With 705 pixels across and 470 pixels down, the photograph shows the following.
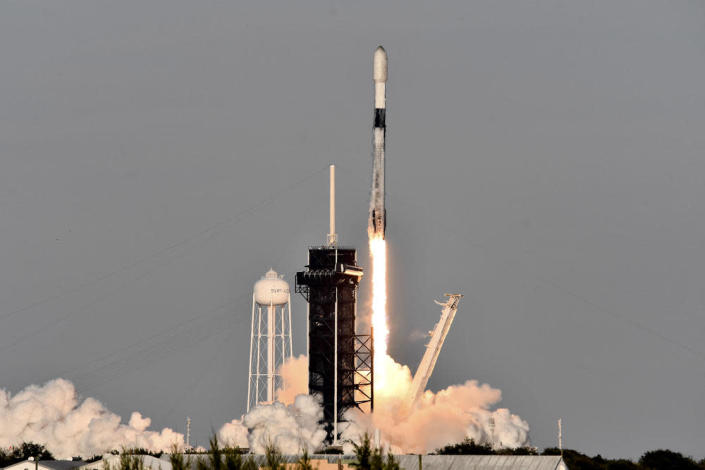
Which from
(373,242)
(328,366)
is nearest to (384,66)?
(373,242)

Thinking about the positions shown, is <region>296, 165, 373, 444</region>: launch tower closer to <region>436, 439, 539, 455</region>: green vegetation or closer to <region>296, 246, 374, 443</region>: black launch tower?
Answer: <region>296, 246, 374, 443</region>: black launch tower

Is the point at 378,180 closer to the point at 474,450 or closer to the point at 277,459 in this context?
the point at 474,450

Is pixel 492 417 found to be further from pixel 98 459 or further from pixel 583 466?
pixel 98 459

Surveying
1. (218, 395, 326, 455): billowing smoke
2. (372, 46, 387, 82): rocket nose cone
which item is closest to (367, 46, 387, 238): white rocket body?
(372, 46, 387, 82): rocket nose cone

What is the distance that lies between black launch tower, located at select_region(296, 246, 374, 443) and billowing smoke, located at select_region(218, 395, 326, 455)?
8.12 ft

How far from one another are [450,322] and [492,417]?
→ 14.2m

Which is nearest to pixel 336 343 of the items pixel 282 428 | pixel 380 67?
pixel 282 428

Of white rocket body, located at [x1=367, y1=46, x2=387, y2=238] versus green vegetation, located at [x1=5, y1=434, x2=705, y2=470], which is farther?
white rocket body, located at [x1=367, y1=46, x2=387, y2=238]

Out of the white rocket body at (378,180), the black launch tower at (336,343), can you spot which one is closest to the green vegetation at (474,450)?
the black launch tower at (336,343)

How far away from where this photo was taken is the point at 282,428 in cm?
18838

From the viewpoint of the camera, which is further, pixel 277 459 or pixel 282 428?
pixel 282 428

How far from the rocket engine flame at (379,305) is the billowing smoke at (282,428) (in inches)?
312

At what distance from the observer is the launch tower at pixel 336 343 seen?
195 metres

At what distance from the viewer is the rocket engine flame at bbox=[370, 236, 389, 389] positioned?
193875mm
